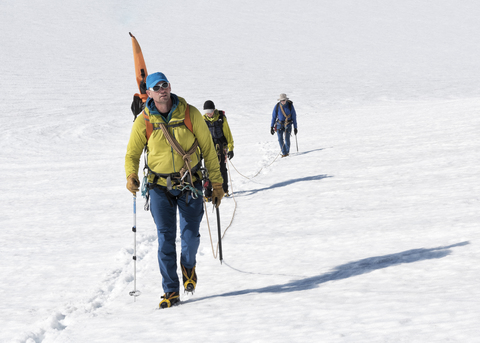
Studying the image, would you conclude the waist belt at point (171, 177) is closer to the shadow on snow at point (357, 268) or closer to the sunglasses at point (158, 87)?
the sunglasses at point (158, 87)

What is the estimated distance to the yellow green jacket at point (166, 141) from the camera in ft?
14.2

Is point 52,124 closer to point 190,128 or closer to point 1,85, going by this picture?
point 1,85

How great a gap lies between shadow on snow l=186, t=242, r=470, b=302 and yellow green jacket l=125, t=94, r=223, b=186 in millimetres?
1372

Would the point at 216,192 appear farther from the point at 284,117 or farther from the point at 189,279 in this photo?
the point at 284,117

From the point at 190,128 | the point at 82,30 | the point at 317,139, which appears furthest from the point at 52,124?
the point at 82,30

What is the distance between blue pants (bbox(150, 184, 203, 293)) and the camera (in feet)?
14.5

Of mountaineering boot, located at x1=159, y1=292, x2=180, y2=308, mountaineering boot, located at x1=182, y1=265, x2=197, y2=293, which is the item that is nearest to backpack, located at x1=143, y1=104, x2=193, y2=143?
mountaineering boot, located at x1=182, y1=265, x2=197, y2=293

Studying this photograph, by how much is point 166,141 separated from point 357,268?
2.40m

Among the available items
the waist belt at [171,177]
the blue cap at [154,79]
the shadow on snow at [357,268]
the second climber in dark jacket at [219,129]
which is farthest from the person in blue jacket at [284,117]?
the blue cap at [154,79]

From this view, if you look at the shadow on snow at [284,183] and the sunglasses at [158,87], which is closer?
the sunglasses at [158,87]

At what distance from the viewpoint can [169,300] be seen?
448 cm

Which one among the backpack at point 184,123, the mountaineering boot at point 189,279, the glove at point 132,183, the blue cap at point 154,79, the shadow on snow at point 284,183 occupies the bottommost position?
the mountaineering boot at point 189,279

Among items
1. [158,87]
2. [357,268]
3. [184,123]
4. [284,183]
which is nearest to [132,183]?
[184,123]

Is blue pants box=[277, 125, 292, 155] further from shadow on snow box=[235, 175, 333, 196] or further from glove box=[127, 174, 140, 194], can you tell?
glove box=[127, 174, 140, 194]
